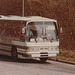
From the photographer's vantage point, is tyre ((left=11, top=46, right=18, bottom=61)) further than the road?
Yes

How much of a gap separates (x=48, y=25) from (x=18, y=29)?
1776mm

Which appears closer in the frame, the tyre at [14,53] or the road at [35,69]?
the road at [35,69]

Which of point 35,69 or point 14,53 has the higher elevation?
point 14,53

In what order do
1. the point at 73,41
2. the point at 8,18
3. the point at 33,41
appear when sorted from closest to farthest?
the point at 33,41 → the point at 8,18 → the point at 73,41

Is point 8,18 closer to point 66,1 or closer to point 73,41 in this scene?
point 73,41

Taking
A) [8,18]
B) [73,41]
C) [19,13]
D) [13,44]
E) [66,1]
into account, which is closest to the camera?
[13,44]

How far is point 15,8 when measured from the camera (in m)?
50.5

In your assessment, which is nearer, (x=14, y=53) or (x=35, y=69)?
(x=35, y=69)

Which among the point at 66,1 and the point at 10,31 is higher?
the point at 66,1

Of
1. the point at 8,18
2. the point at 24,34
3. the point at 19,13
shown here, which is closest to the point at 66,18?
the point at 19,13

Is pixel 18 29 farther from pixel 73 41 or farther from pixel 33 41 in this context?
pixel 73 41

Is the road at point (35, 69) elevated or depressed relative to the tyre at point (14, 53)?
depressed

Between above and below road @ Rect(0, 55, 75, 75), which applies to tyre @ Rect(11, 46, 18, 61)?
above

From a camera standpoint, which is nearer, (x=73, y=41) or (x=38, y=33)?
(x=38, y=33)
